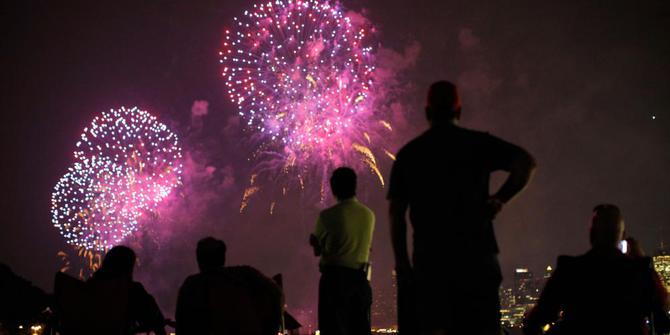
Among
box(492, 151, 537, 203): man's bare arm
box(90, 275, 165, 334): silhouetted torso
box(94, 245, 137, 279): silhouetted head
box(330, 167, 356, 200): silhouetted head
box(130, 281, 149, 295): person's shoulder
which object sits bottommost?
box(90, 275, 165, 334): silhouetted torso

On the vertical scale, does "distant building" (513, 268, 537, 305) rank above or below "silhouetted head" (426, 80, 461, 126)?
above

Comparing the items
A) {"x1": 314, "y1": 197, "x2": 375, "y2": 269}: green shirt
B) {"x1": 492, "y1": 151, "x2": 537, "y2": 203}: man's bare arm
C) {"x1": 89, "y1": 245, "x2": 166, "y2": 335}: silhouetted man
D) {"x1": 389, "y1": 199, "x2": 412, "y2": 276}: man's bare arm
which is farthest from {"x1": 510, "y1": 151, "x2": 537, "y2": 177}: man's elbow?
{"x1": 89, "y1": 245, "x2": 166, "y2": 335}: silhouetted man

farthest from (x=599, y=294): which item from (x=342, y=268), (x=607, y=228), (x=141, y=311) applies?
(x=141, y=311)

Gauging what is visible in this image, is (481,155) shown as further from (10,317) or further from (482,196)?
(10,317)

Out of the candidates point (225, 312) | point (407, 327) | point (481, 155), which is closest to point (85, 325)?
point (225, 312)

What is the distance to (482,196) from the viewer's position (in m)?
3.63

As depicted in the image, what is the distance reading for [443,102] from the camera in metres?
3.79

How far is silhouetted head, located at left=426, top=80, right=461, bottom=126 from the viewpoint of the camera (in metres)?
3.79

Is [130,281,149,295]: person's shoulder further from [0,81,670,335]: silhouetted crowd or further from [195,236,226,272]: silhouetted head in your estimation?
[195,236,226,272]: silhouetted head

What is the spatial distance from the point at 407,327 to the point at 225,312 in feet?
4.97

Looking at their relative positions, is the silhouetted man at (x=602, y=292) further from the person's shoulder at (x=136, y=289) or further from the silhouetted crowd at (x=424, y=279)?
the person's shoulder at (x=136, y=289)

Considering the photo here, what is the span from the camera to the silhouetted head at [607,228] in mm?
4605

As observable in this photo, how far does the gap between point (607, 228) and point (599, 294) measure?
46 cm

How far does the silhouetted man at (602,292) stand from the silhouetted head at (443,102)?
1.48 m
